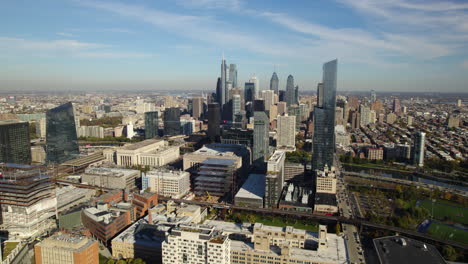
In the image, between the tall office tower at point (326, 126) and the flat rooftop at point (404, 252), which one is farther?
the tall office tower at point (326, 126)

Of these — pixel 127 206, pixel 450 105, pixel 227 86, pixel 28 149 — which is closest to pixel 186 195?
pixel 127 206

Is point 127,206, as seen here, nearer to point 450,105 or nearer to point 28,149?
point 28,149

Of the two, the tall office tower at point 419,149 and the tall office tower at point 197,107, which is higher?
the tall office tower at point 197,107

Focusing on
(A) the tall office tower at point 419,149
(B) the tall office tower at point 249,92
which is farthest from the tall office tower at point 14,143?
(B) the tall office tower at point 249,92

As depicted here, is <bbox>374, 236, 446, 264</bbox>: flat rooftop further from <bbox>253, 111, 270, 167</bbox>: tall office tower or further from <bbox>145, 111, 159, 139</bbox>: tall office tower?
A: <bbox>145, 111, 159, 139</bbox>: tall office tower

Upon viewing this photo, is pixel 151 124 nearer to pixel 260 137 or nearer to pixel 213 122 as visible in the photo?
pixel 213 122

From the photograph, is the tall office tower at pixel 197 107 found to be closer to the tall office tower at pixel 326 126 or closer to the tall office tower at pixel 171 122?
the tall office tower at pixel 171 122
